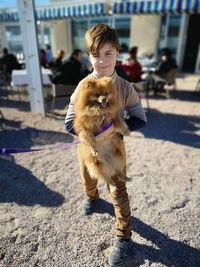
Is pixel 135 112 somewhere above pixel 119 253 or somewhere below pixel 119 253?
above

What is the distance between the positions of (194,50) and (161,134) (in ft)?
26.0

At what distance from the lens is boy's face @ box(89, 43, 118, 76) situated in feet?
5.07

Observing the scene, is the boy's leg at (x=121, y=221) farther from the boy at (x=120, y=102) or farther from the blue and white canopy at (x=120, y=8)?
the blue and white canopy at (x=120, y=8)

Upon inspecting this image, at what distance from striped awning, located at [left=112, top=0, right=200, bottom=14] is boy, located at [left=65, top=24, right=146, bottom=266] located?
23.5 ft

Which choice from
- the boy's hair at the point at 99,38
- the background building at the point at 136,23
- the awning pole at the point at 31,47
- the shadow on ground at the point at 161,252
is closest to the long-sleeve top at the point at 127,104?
the boy's hair at the point at 99,38

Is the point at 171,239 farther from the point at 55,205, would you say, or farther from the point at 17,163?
the point at 17,163

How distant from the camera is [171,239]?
2.23m

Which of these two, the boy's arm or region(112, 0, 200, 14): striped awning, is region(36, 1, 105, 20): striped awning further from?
the boy's arm

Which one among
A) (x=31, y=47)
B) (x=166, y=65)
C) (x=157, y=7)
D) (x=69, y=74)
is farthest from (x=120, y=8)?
(x=31, y=47)

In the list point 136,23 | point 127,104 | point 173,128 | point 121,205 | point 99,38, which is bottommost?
point 173,128

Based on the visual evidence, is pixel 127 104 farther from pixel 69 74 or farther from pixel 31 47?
pixel 31 47

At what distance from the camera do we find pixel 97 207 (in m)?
2.62

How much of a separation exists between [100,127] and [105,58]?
478mm

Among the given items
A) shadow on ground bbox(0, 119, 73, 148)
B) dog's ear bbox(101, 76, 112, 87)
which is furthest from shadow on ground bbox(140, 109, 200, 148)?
dog's ear bbox(101, 76, 112, 87)
